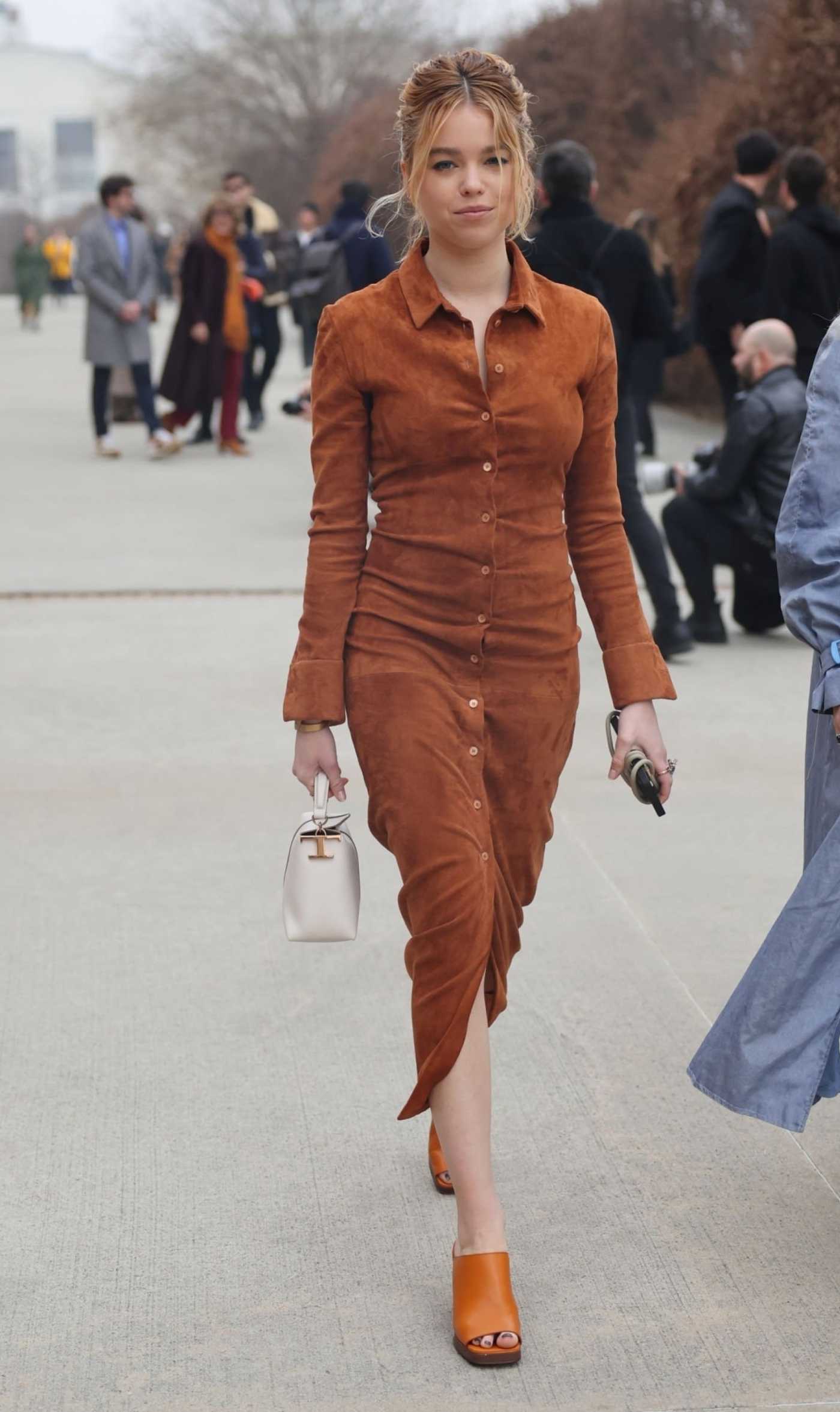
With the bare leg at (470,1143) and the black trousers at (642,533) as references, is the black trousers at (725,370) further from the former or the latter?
Result: the bare leg at (470,1143)

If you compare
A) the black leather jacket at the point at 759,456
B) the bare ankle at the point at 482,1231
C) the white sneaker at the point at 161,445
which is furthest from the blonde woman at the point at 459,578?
the white sneaker at the point at 161,445

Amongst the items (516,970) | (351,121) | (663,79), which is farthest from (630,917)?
(351,121)

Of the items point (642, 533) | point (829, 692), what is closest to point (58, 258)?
point (642, 533)

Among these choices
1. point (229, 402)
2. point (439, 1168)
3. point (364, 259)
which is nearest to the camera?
point (439, 1168)

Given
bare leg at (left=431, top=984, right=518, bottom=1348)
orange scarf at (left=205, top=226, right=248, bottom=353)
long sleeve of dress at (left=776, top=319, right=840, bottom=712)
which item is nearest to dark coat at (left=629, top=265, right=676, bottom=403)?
orange scarf at (left=205, top=226, right=248, bottom=353)

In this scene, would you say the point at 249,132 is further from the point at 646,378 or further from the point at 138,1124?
the point at 138,1124

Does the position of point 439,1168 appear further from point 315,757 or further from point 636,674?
point 636,674

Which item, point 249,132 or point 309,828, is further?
point 249,132

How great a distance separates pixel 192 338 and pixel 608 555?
10811mm

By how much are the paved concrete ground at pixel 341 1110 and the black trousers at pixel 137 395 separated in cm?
714

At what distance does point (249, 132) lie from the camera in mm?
61375

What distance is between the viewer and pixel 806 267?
31.8 feet

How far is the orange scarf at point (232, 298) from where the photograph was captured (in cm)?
1366

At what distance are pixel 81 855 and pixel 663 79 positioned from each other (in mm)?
19499
